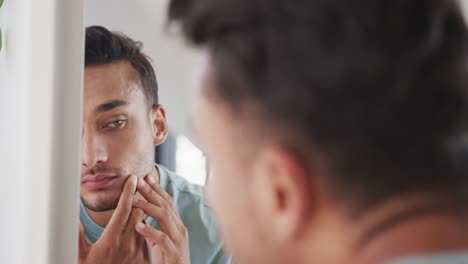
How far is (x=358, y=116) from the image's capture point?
1.37ft

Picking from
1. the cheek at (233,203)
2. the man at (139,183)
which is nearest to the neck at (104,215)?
the man at (139,183)

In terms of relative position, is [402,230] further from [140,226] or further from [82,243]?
[82,243]

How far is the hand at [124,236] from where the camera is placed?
150 cm

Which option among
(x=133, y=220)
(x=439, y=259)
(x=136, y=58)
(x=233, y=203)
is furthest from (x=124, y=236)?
(x=439, y=259)

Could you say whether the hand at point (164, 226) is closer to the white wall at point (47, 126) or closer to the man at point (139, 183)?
the man at point (139, 183)

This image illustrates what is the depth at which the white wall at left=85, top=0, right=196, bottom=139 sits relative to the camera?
4.87 ft

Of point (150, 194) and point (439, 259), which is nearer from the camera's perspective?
point (439, 259)

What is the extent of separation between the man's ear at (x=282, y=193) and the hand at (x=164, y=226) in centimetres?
106

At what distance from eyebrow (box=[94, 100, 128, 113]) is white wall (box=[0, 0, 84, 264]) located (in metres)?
0.09

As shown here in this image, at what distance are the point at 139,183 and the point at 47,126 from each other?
0.29 meters

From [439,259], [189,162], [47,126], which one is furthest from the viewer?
[47,126]

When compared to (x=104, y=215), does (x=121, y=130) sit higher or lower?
higher

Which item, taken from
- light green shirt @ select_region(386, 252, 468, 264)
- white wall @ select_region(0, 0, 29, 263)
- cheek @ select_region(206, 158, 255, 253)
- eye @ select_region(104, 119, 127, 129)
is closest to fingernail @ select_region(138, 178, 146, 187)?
eye @ select_region(104, 119, 127, 129)

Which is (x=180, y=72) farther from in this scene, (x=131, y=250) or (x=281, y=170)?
(x=281, y=170)
